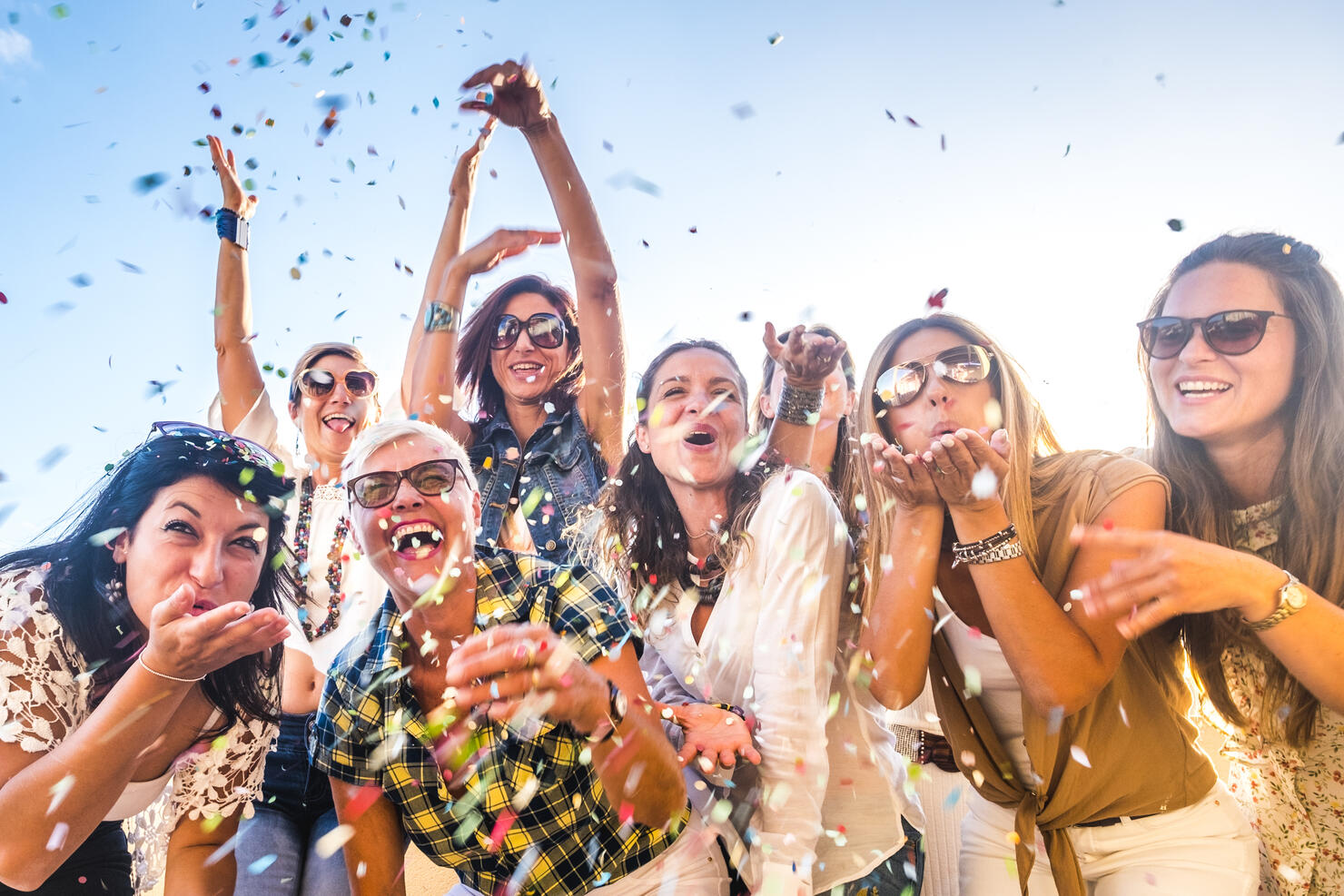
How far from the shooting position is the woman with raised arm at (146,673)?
2.26 m

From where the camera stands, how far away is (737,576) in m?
2.99

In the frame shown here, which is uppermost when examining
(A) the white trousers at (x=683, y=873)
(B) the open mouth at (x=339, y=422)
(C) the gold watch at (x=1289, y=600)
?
(B) the open mouth at (x=339, y=422)

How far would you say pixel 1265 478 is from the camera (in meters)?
2.71

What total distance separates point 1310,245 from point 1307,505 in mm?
910

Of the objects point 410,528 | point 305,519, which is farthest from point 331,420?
point 410,528

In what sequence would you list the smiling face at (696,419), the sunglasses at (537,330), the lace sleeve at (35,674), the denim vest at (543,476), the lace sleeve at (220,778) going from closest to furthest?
the lace sleeve at (35,674) < the lace sleeve at (220,778) < the smiling face at (696,419) < the denim vest at (543,476) < the sunglasses at (537,330)

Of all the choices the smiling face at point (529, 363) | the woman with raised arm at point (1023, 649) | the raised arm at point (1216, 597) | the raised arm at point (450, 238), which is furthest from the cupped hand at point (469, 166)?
the raised arm at point (1216, 597)

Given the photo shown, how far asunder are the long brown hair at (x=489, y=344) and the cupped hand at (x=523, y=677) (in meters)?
2.24

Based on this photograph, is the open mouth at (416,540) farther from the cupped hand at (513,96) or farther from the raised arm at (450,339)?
the cupped hand at (513,96)

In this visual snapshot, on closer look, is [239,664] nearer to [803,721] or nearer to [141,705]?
[141,705]

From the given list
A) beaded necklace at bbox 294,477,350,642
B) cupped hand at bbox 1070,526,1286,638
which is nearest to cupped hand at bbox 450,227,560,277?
beaded necklace at bbox 294,477,350,642

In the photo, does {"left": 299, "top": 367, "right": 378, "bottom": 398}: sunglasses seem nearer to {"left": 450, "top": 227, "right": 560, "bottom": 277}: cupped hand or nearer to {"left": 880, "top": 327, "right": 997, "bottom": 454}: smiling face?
{"left": 450, "top": 227, "right": 560, "bottom": 277}: cupped hand

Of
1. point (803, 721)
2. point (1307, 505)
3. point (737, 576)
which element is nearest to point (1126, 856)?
point (803, 721)

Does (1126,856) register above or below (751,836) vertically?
below
